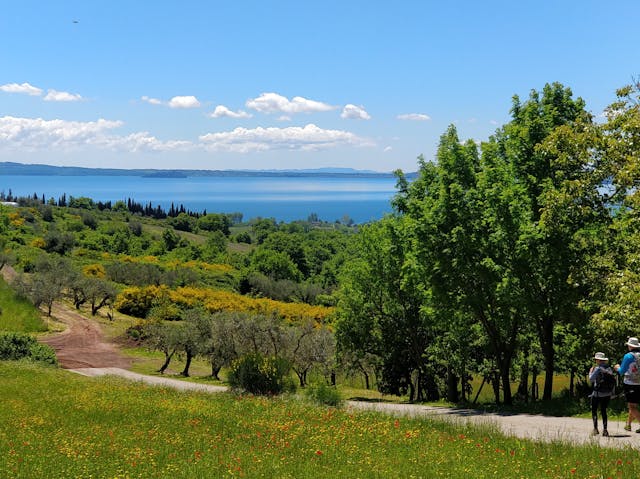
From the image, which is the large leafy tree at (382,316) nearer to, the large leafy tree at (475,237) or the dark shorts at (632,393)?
the large leafy tree at (475,237)

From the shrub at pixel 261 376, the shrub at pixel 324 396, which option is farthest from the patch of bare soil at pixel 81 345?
the shrub at pixel 324 396

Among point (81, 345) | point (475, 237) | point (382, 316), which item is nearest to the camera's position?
point (475, 237)

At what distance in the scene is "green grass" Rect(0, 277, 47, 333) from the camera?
Result: 6550cm

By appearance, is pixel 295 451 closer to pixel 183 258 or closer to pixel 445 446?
pixel 445 446

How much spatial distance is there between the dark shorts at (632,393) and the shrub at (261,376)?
1425 centimetres

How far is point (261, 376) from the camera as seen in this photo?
84.7 ft

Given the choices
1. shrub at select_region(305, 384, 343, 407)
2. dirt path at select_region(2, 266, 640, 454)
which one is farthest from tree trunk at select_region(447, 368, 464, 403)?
shrub at select_region(305, 384, 343, 407)

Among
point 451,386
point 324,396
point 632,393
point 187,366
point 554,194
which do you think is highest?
point 554,194

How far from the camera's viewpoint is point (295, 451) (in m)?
12.7

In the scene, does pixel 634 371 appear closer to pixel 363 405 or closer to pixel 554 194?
pixel 554 194

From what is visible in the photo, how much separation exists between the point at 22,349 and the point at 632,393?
3927cm

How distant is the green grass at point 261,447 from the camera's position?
10945 mm

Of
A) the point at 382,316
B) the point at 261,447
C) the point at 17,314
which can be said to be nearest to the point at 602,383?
the point at 261,447

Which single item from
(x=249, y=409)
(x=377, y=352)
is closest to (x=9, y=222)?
(x=377, y=352)
